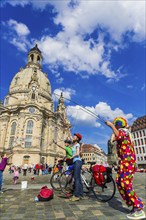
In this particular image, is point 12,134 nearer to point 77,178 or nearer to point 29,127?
point 29,127

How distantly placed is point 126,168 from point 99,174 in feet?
5.83

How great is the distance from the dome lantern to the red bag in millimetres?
76860

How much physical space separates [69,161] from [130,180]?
2.60 metres

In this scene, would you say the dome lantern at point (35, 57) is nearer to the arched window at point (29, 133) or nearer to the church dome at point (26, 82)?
the church dome at point (26, 82)

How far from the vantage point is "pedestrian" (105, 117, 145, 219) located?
403 cm

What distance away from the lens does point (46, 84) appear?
73375mm

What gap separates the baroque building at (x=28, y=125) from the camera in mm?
A: 50312

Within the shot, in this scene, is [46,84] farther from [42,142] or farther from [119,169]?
[119,169]

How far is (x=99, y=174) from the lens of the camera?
580 cm

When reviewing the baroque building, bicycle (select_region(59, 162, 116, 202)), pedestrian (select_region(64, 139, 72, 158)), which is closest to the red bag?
bicycle (select_region(59, 162, 116, 202))

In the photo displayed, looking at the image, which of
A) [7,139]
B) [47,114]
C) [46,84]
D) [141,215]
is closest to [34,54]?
[46,84]

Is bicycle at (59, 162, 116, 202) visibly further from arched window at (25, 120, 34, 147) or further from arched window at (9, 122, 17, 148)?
arched window at (9, 122, 17, 148)

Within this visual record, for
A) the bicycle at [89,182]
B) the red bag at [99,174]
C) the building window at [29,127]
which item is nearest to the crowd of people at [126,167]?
the red bag at [99,174]

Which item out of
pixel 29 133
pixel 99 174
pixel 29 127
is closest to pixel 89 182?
pixel 99 174
